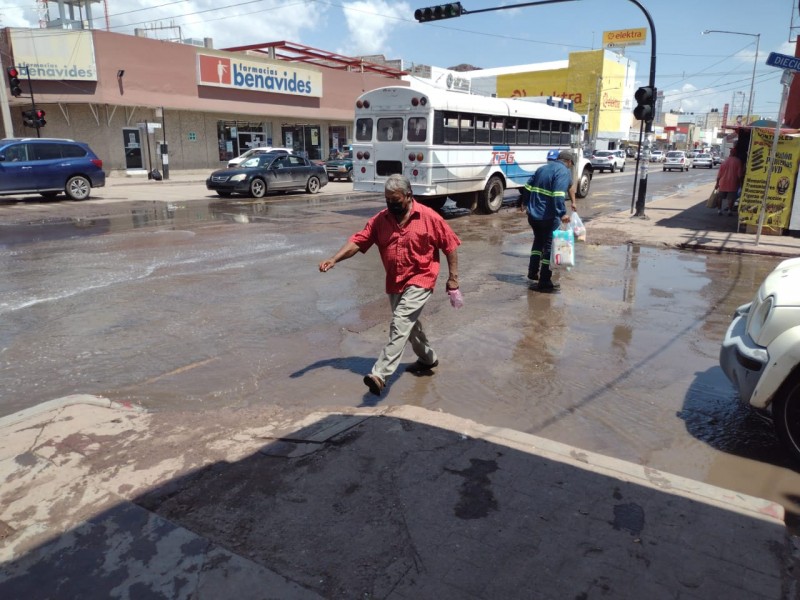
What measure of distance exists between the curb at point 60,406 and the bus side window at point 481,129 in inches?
523

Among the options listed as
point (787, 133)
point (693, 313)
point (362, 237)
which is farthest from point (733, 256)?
point (362, 237)

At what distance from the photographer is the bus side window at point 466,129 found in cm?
1557

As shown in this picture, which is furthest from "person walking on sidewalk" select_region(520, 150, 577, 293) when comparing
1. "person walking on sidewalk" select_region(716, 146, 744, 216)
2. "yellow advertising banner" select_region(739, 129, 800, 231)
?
"person walking on sidewalk" select_region(716, 146, 744, 216)

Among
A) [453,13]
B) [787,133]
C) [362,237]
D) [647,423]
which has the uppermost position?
[453,13]

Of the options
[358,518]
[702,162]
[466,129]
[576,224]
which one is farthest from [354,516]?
[702,162]

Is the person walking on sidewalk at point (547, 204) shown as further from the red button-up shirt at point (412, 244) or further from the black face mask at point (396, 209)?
the black face mask at point (396, 209)

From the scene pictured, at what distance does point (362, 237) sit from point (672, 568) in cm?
322

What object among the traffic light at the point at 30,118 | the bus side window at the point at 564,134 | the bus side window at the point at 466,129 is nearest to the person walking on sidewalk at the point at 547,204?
the bus side window at the point at 466,129

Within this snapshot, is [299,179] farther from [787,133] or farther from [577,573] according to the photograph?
[577,573]

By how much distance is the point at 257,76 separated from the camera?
3244cm

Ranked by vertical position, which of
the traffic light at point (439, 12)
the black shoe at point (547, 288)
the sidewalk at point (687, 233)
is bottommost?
the black shoe at point (547, 288)

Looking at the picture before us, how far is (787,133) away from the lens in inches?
498

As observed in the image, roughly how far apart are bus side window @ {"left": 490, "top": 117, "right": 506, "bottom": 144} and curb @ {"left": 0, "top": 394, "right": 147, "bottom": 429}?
1408 cm

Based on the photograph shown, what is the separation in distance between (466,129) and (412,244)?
1174 cm
